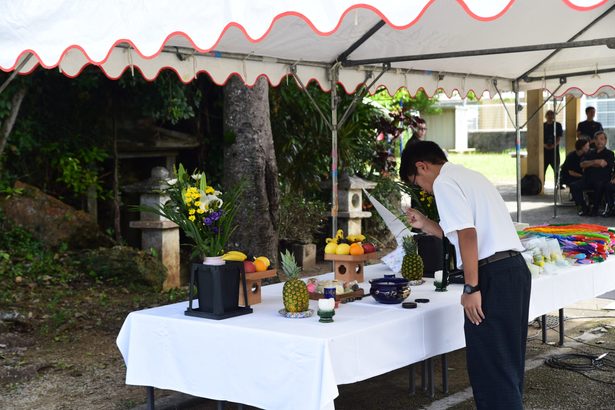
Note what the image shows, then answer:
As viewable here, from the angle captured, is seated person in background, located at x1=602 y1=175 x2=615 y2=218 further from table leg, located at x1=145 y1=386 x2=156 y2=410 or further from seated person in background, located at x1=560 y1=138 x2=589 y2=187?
table leg, located at x1=145 y1=386 x2=156 y2=410

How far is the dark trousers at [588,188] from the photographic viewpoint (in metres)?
14.1

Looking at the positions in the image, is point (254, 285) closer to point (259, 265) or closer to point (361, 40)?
point (259, 265)

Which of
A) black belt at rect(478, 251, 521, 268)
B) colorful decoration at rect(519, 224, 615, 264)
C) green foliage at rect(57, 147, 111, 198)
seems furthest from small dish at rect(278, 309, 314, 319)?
green foliage at rect(57, 147, 111, 198)

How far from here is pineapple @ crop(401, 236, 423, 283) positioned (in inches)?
204

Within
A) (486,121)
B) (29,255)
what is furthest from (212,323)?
(486,121)

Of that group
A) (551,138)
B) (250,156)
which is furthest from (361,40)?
(551,138)

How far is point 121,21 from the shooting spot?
4320 mm

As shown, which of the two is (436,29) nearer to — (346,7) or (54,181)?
(346,7)

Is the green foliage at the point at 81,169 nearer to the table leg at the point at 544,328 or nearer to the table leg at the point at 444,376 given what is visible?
the table leg at the point at 544,328

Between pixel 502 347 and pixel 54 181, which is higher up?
pixel 54 181

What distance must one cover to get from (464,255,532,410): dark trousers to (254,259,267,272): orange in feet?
3.55

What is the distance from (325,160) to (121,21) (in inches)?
278

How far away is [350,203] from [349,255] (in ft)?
18.6

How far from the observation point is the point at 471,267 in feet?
12.8
